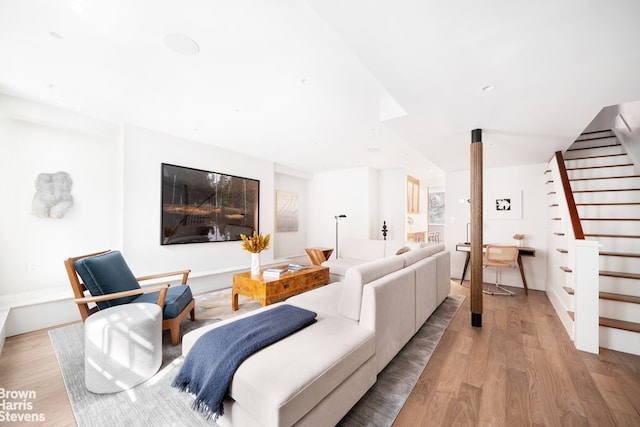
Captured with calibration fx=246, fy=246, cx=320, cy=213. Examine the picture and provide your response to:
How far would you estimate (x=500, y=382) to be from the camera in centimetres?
192

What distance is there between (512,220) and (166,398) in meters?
5.78

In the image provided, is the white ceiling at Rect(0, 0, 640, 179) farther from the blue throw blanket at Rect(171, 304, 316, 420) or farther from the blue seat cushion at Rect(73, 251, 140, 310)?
the blue throw blanket at Rect(171, 304, 316, 420)

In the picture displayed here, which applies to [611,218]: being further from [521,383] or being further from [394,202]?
[394,202]

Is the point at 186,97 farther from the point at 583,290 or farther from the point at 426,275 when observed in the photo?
the point at 583,290

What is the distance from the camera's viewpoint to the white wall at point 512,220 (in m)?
4.48

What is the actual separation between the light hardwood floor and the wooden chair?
59 cm

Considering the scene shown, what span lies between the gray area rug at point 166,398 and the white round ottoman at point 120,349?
0.08 meters

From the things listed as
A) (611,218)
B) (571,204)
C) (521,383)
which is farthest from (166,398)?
(611,218)

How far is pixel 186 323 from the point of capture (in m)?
2.95

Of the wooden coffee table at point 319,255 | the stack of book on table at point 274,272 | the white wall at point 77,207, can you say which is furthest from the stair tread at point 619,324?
the white wall at point 77,207

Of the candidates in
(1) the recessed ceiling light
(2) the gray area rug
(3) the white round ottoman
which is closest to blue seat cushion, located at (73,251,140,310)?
(3) the white round ottoman

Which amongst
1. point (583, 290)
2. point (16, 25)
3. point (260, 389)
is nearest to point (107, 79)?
point (16, 25)

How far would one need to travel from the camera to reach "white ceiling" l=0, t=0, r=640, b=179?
4.81 feet

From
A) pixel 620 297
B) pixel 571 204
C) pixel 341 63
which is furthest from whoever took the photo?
pixel 571 204
